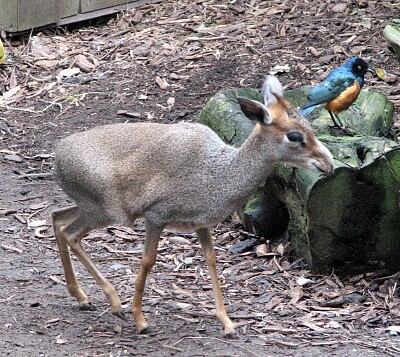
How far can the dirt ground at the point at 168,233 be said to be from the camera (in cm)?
565

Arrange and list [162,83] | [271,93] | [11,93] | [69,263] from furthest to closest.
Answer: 1. [11,93]
2. [162,83]
3. [69,263]
4. [271,93]

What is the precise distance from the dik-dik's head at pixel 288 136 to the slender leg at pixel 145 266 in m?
0.86

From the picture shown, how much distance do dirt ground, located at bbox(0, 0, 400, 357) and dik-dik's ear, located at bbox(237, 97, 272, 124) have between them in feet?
4.48

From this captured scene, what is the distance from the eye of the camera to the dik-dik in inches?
213

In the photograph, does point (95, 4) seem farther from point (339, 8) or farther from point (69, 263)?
point (69, 263)

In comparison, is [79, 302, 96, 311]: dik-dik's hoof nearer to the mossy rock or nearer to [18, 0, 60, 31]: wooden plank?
the mossy rock

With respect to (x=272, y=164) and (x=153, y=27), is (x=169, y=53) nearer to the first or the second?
(x=153, y=27)

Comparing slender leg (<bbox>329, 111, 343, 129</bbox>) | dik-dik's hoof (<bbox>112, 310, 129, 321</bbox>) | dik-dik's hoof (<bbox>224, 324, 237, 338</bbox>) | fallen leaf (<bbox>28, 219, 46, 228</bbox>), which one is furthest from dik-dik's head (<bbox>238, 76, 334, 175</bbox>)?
fallen leaf (<bbox>28, 219, 46, 228</bbox>)

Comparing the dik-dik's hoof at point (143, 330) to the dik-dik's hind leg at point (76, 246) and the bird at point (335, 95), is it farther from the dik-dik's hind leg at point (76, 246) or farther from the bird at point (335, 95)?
the bird at point (335, 95)

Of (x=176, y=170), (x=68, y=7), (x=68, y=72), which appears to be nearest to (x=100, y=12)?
(x=68, y=7)

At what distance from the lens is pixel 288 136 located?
5.37 meters

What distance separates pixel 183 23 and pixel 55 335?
6.11 metres

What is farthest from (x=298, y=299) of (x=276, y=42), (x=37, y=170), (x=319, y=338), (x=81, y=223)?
(x=276, y=42)

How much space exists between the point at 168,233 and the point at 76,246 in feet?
5.41
